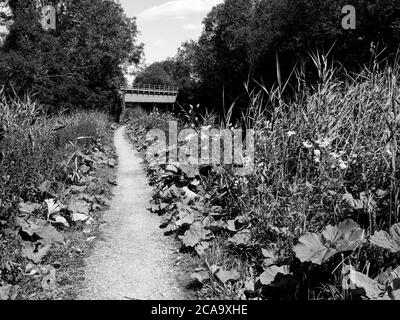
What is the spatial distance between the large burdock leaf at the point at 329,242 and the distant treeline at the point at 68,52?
41.9ft

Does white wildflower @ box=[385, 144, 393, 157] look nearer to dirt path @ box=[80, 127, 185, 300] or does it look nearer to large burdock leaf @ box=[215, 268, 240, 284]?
large burdock leaf @ box=[215, 268, 240, 284]

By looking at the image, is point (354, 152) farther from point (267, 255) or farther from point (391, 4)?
point (391, 4)

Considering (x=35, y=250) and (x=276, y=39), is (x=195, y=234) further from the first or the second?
(x=276, y=39)

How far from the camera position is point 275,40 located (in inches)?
1236

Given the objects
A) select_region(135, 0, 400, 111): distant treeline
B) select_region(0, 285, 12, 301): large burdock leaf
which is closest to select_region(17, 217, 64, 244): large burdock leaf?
select_region(0, 285, 12, 301): large burdock leaf

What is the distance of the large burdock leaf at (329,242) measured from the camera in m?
3.25

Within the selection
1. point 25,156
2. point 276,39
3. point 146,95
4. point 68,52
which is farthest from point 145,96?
point 25,156

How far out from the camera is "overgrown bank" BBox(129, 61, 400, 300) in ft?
11.3

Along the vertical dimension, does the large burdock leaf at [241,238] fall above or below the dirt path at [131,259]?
above

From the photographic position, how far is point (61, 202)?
20.7ft

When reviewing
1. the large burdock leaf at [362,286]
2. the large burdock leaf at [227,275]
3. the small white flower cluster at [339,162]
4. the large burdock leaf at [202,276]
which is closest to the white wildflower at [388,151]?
the small white flower cluster at [339,162]

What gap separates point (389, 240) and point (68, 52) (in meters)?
23.5

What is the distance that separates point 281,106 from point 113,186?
480 cm

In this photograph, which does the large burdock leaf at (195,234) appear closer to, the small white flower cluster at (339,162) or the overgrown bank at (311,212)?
the overgrown bank at (311,212)
